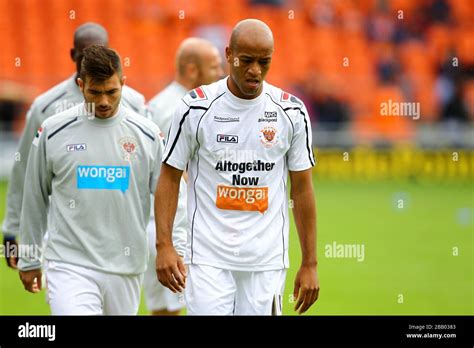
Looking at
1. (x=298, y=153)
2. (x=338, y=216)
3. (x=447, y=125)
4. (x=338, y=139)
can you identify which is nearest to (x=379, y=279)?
(x=338, y=216)

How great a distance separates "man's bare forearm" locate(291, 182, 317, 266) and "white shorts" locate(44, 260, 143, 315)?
1144 millimetres

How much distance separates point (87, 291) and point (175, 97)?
2777 mm

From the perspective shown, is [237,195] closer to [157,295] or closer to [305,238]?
[305,238]

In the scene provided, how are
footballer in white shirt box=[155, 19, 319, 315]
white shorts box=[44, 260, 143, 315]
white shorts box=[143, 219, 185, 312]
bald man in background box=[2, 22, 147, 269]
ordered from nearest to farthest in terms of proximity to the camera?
footballer in white shirt box=[155, 19, 319, 315] → white shorts box=[44, 260, 143, 315] → bald man in background box=[2, 22, 147, 269] → white shorts box=[143, 219, 185, 312]

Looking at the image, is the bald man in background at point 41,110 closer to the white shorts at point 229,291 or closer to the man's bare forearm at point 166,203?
the man's bare forearm at point 166,203

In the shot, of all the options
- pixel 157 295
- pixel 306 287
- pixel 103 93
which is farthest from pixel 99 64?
pixel 157 295

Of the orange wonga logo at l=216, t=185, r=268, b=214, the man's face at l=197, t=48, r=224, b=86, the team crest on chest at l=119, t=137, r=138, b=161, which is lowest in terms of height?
the orange wonga logo at l=216, t=185, r=268, b=214

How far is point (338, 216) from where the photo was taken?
16.5 m

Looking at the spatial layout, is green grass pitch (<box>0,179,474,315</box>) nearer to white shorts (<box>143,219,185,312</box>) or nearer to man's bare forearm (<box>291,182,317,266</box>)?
white shorts (<box>143,219,185,312</box>)

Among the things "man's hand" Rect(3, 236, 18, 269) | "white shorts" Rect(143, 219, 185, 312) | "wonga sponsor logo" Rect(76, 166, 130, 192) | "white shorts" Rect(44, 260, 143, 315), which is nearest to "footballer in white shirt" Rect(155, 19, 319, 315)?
"wonga sponsor logo" Rect(76, 166, 130, 192)

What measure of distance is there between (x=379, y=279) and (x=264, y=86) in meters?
6.63

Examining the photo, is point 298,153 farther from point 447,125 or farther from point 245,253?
point 447,125

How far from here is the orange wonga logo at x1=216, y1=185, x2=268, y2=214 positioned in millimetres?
5250

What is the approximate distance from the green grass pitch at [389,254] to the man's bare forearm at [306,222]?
3.61m
